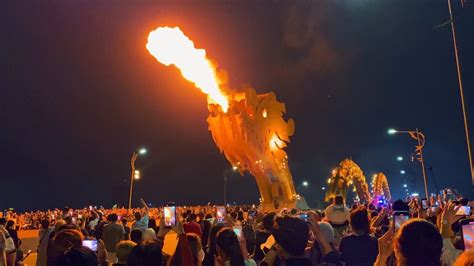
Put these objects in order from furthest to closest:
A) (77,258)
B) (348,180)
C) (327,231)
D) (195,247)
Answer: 1. (348,180)
2. (327,231)
3. (195,247)
4. (77,258)

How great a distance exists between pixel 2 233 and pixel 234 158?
2113 cm

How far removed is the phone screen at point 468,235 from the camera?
12.3ft

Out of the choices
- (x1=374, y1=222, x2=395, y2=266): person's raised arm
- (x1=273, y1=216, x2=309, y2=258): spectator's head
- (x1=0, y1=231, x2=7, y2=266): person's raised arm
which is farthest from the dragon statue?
(x1=374, y1=222, x2=395, y2=266): person's raised arm

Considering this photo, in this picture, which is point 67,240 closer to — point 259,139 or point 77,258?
point 77,258

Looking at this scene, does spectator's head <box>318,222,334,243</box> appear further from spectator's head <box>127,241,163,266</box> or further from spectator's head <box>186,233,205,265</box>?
spectator's head <box>127,241,163,266</box>

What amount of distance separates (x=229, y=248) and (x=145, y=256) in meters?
0.89

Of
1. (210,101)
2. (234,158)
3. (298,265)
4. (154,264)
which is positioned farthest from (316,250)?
(234,158)

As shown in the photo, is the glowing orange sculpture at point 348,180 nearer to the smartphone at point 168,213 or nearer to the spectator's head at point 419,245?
the smartphone at point 168,213

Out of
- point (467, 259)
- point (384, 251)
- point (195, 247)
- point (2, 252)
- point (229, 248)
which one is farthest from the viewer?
point (2, 252)

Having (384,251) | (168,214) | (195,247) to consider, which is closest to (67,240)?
(195,247)

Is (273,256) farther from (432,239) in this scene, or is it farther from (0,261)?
(0,261)

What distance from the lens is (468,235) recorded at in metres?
3.77

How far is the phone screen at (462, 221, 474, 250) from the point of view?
3.74 m

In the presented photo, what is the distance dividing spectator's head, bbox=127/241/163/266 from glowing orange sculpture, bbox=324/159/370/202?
127 ft
